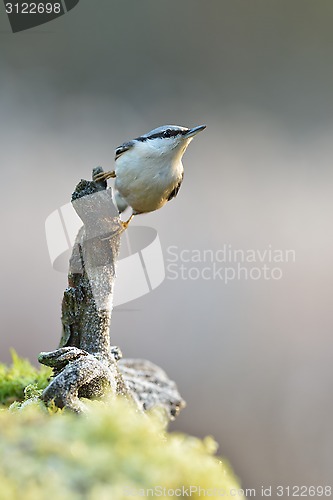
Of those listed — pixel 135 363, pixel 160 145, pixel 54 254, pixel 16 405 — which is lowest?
pixel 135 363

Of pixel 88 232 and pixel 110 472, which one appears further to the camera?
pixel 88 232

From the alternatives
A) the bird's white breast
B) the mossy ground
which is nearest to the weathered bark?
the bird's white breast

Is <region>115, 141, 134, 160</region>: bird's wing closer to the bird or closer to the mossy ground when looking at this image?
the bird

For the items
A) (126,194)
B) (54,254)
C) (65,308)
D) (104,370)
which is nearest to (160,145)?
(126,194)

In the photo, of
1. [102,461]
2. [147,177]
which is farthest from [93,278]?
[102,461]

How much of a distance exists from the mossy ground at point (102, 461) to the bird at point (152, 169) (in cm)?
76

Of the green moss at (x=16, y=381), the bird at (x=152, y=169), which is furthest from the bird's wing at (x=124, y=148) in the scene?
the green moss at (x=16, y=381)

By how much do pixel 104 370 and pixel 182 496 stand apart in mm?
394

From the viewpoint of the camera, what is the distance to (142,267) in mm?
1414

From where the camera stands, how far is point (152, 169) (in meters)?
1.15

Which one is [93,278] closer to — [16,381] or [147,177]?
[147,177]

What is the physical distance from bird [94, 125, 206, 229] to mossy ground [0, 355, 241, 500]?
0.76m

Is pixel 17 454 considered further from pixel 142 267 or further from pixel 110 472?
pixel 142 267

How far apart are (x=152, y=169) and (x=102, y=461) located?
858 millimetres
